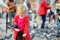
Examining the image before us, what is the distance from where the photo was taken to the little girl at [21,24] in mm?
2908

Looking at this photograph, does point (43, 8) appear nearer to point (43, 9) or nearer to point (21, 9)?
point (43, 9)

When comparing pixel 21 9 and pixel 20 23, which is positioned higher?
pixel 21 9

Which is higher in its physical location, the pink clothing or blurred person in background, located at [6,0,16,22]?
blurred person in background, located at [6,0,16,22]

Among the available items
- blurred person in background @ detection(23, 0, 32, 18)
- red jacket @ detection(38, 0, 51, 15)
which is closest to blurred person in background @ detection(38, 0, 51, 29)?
red jacket @ detection(38, 0, 51, 15)

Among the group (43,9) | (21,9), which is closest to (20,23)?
(21,9)

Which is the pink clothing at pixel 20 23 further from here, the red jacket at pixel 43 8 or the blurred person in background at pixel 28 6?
the red jacket at pixel 43 8

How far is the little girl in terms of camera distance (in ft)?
9.54

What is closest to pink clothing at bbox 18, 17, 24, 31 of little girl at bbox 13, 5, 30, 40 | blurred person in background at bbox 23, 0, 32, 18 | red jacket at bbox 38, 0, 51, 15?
little girl at bbox 13, 5, 30, 40

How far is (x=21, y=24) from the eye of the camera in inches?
115

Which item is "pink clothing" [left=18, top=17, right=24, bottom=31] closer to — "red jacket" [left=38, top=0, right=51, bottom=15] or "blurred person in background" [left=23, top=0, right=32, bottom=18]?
"blurred person in background" [left=23, top=0, right=32, bottom=18]

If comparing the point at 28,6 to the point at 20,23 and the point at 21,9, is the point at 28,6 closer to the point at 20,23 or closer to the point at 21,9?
the point at 21,9

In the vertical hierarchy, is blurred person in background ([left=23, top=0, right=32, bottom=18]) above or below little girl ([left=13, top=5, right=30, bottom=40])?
above

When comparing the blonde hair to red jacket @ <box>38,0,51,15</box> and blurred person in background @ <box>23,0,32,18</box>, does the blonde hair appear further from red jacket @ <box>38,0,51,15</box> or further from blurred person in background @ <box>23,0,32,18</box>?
red jacket @ <box>38,0,51,15</box>

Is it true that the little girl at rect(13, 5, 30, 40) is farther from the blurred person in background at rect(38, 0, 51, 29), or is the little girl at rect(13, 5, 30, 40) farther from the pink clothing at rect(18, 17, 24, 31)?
the blurred person in background at rect(38, 0, 51, 29)
